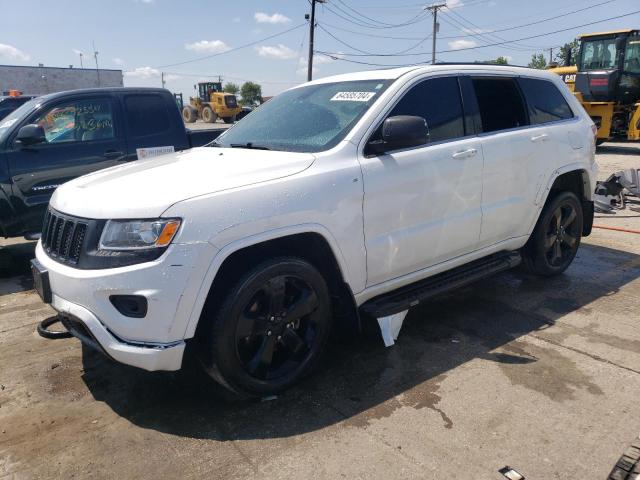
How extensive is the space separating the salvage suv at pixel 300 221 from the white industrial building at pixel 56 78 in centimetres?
5187

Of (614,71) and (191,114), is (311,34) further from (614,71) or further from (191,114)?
(614,71)

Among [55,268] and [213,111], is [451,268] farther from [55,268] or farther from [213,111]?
[213,111]

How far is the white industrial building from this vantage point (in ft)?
163

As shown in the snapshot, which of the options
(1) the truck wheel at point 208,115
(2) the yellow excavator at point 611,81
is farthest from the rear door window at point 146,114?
(1) the truck wheel at point 208,115

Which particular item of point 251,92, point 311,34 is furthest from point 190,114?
point 251,92

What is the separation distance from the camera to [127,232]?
265 centimetres

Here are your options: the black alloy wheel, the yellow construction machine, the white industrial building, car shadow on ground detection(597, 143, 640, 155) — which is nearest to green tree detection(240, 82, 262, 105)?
the white industrial building

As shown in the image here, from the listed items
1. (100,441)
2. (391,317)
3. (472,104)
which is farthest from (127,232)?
(472,104)

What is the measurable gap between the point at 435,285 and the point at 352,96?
145 cm

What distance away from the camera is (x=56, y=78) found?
2021 inches

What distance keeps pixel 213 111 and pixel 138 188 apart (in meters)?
36.8

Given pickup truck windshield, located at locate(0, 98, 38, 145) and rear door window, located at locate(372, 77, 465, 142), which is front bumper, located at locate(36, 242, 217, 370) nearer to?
rear door window, located at locate(372, 77, 465, 142)

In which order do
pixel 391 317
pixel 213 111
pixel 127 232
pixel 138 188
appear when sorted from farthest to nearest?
pixel 213 111 < pixel 391 317 < pixel 138 188 < pixel 127 232

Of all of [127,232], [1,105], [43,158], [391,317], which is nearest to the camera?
[127,232]
